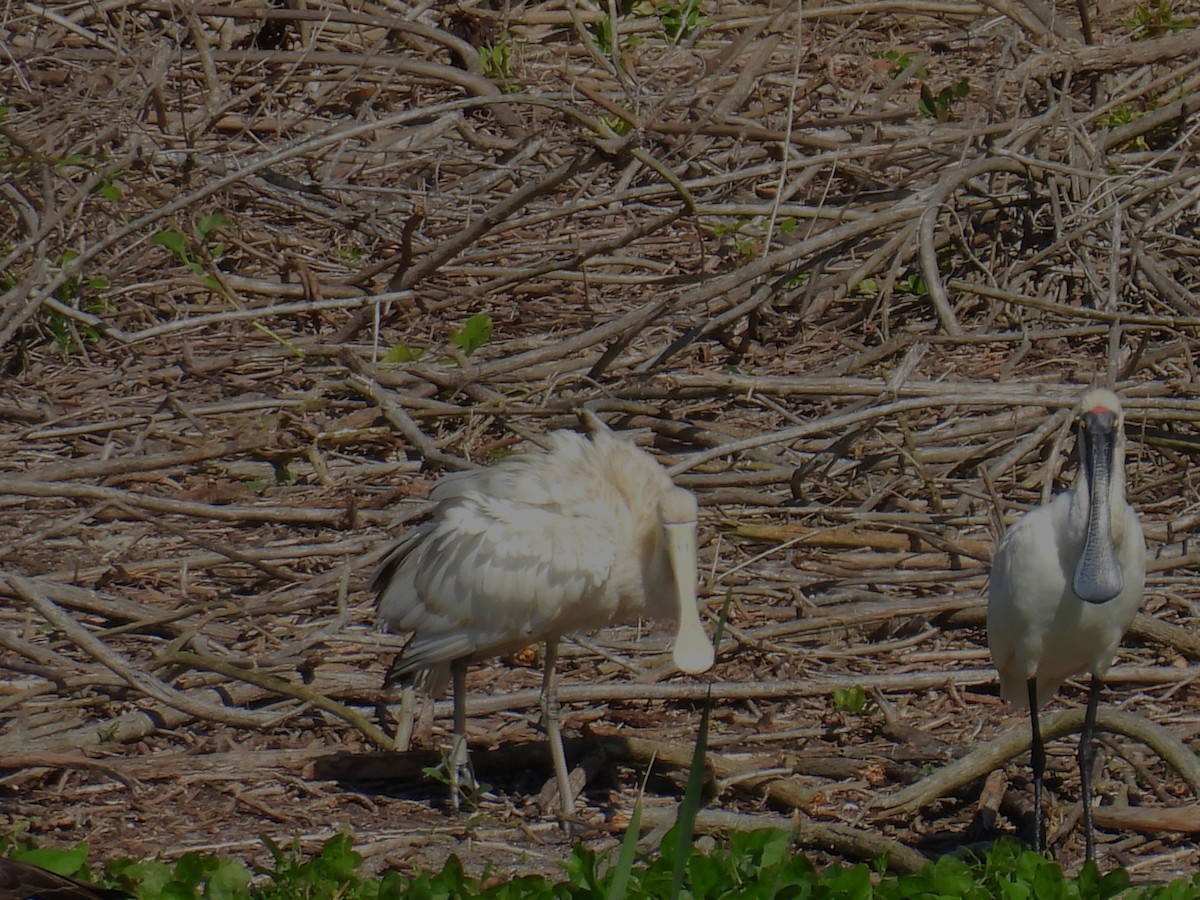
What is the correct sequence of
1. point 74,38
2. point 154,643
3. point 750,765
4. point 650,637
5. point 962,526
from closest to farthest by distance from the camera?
point 750,765
point 154,643
point 650,637
point 962,526
point 74,38

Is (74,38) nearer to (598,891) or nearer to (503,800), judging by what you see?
(503,800)

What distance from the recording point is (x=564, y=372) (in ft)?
25.5

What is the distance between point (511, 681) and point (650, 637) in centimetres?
57

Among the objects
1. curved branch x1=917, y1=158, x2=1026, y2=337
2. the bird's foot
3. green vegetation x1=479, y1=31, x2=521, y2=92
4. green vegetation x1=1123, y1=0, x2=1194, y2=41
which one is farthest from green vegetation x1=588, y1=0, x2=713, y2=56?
the bird's foot

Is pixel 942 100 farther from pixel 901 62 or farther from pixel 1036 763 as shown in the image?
pixel 1036 763

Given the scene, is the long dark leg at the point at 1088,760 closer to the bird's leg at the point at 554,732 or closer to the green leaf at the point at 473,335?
the bird's leg at the point at 554,732

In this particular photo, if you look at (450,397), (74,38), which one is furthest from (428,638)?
(74,38)

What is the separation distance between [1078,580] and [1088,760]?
1.76 ft

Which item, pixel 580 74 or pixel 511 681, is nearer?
pixel 511 681

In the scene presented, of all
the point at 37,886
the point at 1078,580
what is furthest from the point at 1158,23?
the point at 37,886

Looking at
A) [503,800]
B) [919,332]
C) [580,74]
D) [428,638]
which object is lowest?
[503,800]

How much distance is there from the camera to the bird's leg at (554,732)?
5168 millimetres

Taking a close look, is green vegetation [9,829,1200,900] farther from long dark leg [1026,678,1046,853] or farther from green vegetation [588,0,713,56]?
green vegetation [588,0,713,56]

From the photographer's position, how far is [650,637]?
6.41m
